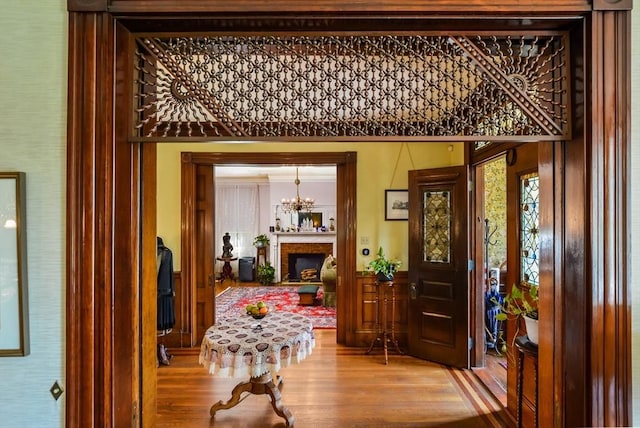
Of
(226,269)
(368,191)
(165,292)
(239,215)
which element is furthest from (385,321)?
(239,215)

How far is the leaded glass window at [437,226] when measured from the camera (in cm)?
370

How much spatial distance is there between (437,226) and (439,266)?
443 millimetres

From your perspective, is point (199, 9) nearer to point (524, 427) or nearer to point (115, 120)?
point (115, 120)

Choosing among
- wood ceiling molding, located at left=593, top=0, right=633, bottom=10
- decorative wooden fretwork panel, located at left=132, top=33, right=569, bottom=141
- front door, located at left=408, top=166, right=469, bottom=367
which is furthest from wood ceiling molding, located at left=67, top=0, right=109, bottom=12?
front door, located at left=408, top=166, right=469, bottom=367

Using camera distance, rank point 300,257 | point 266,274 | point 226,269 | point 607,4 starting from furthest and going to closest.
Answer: point 226,269 → point 300,257 → point 266,274 → point 607,4

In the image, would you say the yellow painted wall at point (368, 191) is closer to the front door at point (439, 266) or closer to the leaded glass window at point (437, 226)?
the front door at point (439, 266)

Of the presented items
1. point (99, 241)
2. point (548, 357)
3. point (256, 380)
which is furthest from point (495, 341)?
point (99, 241)

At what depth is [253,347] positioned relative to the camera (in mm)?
2461

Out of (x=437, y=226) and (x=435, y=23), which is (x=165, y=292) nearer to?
(x=437, y=226)

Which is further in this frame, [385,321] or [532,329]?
[385,321]

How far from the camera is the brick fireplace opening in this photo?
9.20 metres

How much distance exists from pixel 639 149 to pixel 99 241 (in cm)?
180

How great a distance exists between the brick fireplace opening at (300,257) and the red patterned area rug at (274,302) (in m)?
0.82

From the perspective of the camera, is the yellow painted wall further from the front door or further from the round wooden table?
the round wooden table
